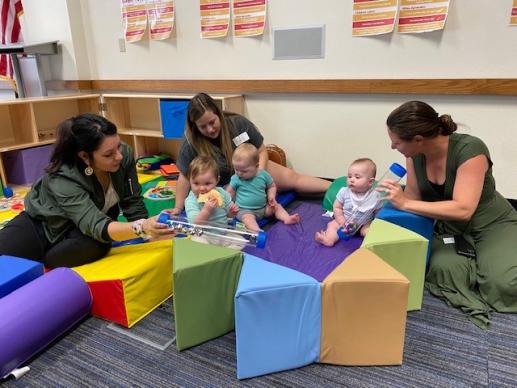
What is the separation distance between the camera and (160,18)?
12.5 feet

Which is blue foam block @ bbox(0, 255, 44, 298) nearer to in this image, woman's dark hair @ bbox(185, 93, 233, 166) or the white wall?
woman's dark hair @ bbox(185, 93, 233, 166)

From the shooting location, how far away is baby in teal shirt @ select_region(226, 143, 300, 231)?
2.45m

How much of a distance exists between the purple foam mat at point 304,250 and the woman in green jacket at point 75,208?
636 mm

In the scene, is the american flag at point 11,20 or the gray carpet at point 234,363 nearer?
the gray carpet at point 234,363

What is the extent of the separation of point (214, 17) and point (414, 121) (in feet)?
7.91

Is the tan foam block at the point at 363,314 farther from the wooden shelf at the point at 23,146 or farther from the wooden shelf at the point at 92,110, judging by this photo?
the wooden shelf at the point at 23,146

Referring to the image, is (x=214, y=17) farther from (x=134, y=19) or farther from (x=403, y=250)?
(x=403, y=250)

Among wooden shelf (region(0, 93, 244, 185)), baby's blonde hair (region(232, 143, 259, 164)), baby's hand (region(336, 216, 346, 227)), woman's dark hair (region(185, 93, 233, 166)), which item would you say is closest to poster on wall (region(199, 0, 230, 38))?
wooden shelf (region(0, 93, 244, 185))

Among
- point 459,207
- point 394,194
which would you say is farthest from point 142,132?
point 459,207

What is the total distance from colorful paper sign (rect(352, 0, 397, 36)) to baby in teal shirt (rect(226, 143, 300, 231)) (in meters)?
1.32

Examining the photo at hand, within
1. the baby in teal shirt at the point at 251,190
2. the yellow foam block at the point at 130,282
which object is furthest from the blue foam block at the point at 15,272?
the baby in teal shirt at the point at 251,190

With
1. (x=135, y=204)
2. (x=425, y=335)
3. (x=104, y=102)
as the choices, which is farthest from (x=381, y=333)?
(x=104, y=102)

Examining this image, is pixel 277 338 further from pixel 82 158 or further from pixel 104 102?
pixel 104 102

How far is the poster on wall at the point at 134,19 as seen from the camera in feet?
12.7
